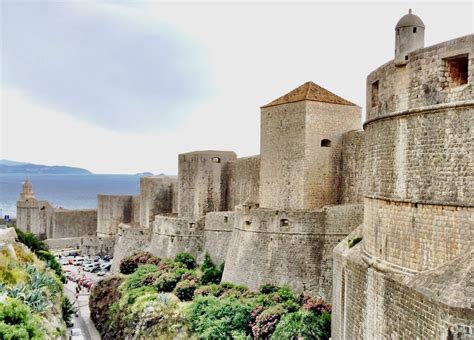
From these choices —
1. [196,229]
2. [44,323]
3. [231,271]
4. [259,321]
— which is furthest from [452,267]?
[196,229]

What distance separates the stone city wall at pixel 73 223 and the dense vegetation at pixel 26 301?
20.4 meters

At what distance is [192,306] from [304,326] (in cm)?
530

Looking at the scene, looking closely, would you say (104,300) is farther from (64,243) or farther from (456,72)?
(456,72)

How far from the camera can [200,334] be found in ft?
62.0

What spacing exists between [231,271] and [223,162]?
7.69m

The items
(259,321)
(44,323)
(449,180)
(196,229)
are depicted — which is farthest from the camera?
(196,229)

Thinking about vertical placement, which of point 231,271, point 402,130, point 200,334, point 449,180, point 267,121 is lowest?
point 200,334

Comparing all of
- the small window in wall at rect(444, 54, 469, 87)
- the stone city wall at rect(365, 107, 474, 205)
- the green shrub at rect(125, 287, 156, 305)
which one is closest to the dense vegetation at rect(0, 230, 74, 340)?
the green shrub at rect(125, 287, 156, 305)

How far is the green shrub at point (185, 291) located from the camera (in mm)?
22719

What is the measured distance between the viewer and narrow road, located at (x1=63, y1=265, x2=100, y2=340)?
2741 cm

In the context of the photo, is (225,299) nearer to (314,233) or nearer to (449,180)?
(314,233)

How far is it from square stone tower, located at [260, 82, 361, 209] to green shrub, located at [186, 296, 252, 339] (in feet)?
15.7

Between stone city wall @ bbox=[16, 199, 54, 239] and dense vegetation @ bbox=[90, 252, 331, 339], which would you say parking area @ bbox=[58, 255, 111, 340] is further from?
stone city wall @ bbox=[16, 199, 54, 239]

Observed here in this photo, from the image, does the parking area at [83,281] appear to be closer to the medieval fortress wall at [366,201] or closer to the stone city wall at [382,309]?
the medieval fortress wall at [366,201]
